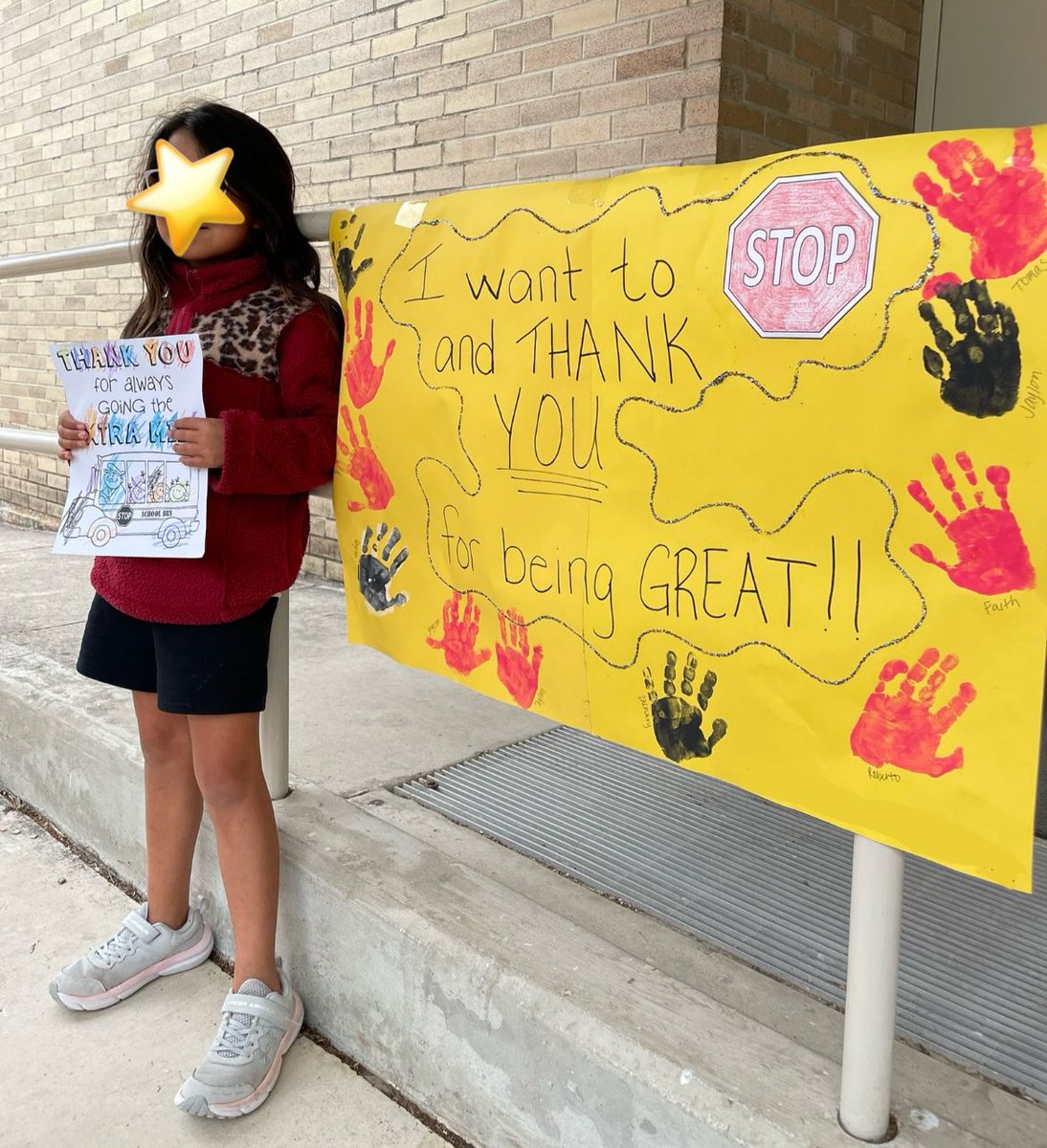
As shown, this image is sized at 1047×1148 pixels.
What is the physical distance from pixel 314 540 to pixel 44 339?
2.87 metres

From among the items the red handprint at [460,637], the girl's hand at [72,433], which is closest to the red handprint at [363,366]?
the red handprint at [460,637]

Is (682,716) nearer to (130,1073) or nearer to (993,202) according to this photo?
(993,202)

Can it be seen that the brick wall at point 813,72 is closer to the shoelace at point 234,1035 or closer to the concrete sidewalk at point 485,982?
the concrete sidewalk at point 485,982

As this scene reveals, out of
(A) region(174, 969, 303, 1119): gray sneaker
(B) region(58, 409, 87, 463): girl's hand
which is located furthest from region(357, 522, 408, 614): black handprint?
(A) region(174, 969, 303, 1119): gray sneaker

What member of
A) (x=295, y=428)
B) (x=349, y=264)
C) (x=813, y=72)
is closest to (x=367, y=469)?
(x=295, y=428)

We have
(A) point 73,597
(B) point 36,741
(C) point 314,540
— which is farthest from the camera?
(C) point 314,540

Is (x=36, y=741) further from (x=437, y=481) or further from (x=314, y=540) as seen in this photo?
(x=314, y=540)

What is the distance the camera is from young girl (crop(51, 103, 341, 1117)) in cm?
174

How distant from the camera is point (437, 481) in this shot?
173 cm

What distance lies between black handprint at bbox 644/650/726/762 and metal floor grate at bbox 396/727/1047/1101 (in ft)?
1.78

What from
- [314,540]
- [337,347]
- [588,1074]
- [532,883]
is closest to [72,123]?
[314,540]

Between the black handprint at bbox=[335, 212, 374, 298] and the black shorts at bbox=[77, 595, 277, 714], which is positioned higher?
the black handprint at bbox=[335, 212, 374, 298]

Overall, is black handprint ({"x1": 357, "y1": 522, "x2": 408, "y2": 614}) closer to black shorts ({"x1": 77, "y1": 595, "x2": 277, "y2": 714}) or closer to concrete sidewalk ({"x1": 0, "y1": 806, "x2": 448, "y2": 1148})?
black shorts ({"x1": 77, "y1": 595, "x2": 277, "y2": 714})

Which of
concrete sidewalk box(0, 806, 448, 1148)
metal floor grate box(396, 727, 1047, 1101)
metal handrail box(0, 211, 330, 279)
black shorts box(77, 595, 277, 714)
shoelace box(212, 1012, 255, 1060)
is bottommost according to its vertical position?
concrete sidewalk box(0, 806, 448, 1148)
